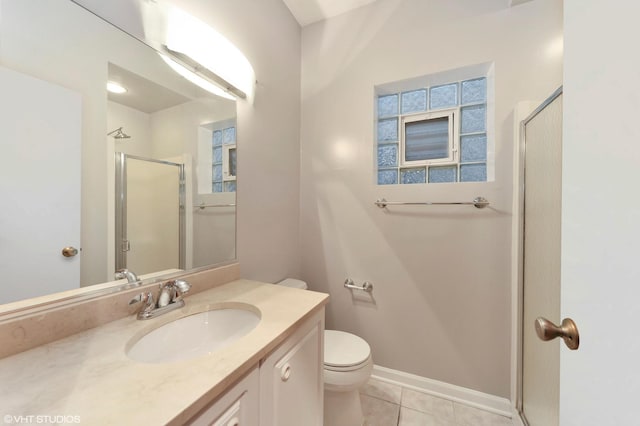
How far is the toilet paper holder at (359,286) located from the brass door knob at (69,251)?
1485mm

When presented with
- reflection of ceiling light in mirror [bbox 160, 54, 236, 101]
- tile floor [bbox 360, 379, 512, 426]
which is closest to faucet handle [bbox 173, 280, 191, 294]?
reflection of ceiling light in mirror [bbox 160, 54, 236, 101]

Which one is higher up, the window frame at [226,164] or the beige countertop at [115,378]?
the window frame at [226,164]

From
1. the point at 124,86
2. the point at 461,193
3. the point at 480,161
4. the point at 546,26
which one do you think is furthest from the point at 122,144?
the point at 546,26

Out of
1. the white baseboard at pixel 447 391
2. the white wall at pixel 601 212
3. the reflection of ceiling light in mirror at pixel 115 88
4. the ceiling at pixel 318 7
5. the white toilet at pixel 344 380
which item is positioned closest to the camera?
the white wall at pixel 601 212

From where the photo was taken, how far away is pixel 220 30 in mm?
1269

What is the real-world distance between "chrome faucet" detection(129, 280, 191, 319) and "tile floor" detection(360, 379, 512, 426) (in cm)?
129

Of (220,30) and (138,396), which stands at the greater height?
(220,30)

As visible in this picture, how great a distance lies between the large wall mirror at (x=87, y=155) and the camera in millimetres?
669

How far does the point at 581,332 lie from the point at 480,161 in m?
1.41

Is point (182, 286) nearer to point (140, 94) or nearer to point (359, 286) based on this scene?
point (140, 94)

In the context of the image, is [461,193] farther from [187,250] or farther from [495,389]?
[187,250]

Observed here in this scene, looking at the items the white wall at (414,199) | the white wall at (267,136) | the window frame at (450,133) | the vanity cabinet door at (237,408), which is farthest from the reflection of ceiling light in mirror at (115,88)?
the window frame at (450,133)

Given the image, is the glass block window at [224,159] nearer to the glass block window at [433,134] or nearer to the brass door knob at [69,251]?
the brass door knob at [69,251]

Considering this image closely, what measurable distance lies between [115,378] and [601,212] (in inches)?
39.6
